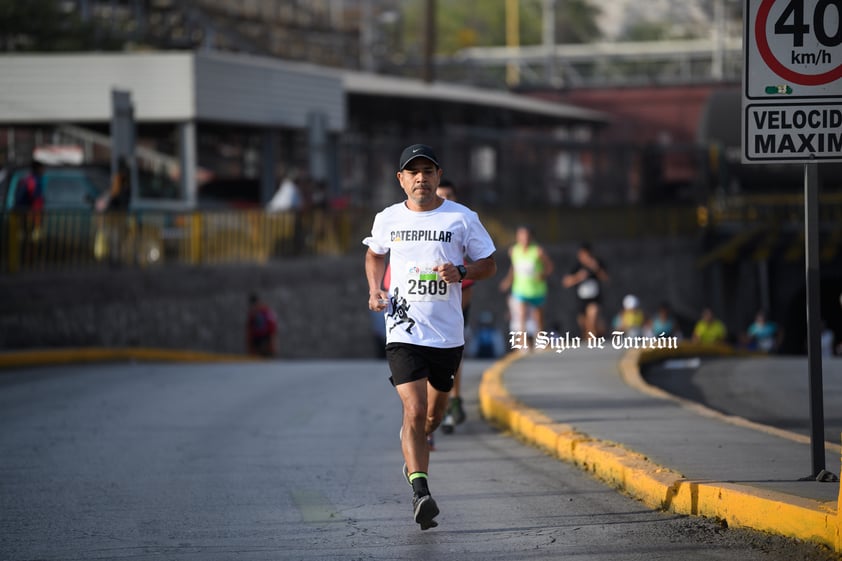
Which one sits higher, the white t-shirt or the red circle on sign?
the red circle on sign

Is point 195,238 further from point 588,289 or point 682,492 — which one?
point 682,492

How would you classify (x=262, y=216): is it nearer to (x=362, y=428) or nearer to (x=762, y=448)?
(x=362, y=428)

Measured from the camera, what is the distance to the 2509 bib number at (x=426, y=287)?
24.1ft

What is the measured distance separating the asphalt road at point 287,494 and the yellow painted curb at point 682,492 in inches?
3.3

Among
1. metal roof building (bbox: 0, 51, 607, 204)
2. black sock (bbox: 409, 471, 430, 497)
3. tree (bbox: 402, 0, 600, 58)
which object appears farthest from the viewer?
tree (bbox: 402, 0, 600, 58)

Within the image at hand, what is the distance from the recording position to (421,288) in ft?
24.1


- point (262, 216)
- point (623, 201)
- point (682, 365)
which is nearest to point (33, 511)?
point (682, 365)

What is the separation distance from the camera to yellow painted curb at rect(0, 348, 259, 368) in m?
18.6

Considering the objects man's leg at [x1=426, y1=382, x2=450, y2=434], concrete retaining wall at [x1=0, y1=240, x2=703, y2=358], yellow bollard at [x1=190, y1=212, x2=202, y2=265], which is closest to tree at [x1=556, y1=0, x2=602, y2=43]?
concrete retaining wall at [x1=0, y1=240, x2=703, y2=358]

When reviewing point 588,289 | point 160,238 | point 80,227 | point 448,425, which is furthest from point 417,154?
point 160,238

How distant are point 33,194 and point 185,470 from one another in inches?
483

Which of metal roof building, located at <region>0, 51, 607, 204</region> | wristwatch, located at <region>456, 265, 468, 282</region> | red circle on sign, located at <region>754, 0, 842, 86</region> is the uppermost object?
metal roof building, located at <region>0, 51, 607, 204</region>

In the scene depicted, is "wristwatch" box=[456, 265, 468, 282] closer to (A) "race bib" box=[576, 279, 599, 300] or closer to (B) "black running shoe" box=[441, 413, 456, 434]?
(B) "black running shoe" box=[441, 413, 456, 434]

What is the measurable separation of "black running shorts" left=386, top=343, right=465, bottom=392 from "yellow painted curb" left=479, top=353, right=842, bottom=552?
1347 millimetres
